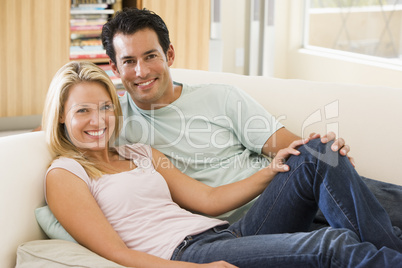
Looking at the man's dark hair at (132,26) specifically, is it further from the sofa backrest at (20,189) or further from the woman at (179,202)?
the sofa backrest at (20,189)

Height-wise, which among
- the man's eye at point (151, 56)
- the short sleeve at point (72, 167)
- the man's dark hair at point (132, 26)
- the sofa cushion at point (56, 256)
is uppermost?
the man's dark hair at point (132, 26)

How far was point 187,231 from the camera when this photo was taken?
1.46 metres

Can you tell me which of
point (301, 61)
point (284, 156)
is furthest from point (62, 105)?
point (301, 61)

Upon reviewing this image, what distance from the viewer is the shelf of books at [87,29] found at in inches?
126

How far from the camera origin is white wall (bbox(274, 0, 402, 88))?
394cm

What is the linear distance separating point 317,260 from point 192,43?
2454 millimetres

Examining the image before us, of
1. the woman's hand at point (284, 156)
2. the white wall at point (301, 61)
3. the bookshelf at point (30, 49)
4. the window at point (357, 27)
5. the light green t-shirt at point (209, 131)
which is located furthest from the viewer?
the white wall at point (301, 61)

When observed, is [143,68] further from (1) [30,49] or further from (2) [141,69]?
(1) [30,49]

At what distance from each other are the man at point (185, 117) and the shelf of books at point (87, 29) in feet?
4.41

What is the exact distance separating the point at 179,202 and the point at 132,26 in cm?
61

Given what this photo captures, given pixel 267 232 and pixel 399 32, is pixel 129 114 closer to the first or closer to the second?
pixel 267 232

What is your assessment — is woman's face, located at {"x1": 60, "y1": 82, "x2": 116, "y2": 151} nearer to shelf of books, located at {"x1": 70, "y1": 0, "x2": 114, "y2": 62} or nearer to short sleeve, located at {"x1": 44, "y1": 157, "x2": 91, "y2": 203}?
short sleeve, located at {"x1": 44, "y1": 157, "x2": 91, "y2": 203}

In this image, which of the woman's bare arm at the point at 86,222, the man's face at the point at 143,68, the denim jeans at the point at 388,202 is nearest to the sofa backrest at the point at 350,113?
the denim jeans at the point at 388,202

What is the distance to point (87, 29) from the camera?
3236mm
